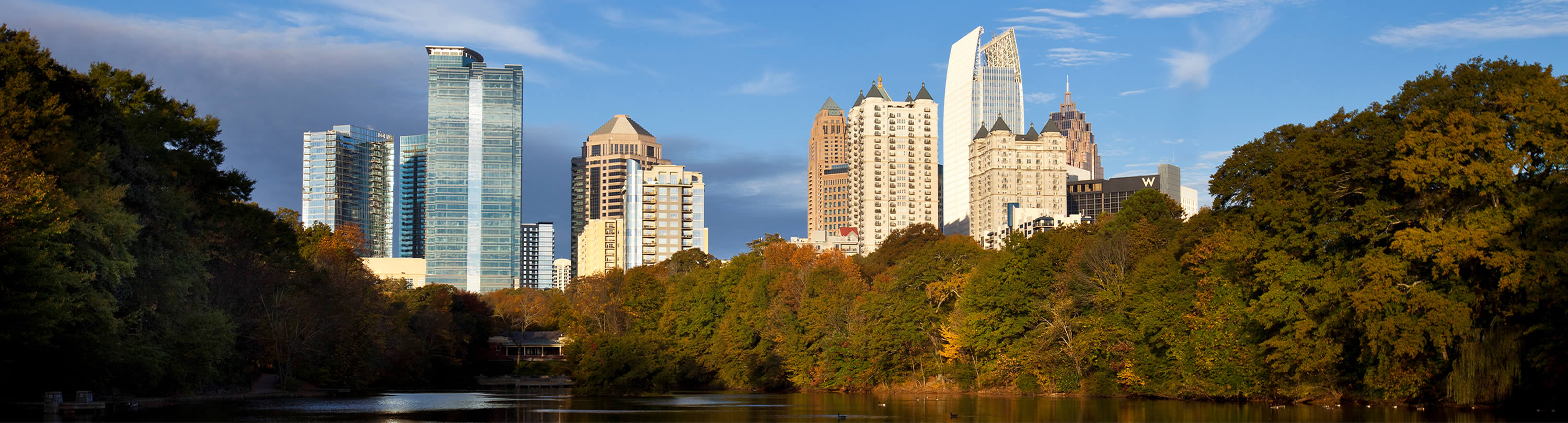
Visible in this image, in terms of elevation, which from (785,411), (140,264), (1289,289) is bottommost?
(785,411)

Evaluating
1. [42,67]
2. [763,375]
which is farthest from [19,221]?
[763,375]

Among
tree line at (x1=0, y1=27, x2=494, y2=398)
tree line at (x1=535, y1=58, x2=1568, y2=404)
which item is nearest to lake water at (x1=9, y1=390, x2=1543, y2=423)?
tree line at (x1=535, y1=58, x2=1568, y2=404)

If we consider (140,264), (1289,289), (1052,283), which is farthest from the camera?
(1052,283)

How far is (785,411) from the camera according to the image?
46.6 metres

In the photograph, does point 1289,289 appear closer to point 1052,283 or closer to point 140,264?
point 1052,283

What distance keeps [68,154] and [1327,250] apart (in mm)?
43637

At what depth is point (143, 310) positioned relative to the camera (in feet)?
149

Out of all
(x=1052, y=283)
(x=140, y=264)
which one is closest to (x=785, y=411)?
(x=1052, y=283)

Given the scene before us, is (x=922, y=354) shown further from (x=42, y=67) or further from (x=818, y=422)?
(x=42, y=67)

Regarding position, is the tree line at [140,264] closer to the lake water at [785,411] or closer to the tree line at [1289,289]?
the lake water at [785,411]

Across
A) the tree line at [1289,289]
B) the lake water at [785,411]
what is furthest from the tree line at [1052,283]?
the lake water at [785,411]

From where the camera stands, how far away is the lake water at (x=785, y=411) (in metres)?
36.8

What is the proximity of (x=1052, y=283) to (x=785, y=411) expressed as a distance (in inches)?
783

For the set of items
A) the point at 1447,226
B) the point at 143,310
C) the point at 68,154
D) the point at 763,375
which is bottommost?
the point at 763,375
